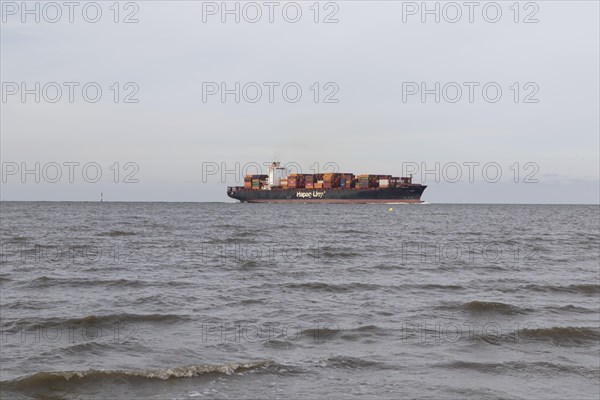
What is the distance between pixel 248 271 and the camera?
56.1ft

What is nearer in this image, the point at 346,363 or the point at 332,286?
the point at 346,363

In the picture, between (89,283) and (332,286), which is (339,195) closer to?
(332,286)

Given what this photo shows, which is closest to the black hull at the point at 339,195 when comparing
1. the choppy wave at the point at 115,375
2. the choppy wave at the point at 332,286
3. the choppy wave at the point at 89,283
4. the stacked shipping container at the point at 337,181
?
the stacked shipping container at the point at 337,181

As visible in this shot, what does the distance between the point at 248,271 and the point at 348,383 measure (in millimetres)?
10728

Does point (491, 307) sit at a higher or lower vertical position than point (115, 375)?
lower

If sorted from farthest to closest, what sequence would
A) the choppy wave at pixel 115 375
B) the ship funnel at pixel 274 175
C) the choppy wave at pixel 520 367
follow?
the ship funnel at pixel 274 175 < the choppy wave at pixel 520 367 < the choppy wave at pixel 115 375

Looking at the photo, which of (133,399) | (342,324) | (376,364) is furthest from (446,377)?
(133,399)

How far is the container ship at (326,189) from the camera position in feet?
426

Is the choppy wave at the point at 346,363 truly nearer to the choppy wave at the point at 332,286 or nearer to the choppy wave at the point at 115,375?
the choppy wave at the point at 115,375

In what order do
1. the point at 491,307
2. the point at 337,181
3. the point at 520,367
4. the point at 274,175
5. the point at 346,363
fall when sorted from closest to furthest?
the point at 520,367, the point at 346,363, the point at 491,307, the point at 337,181, the point at 274,175

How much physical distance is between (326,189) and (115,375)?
127m

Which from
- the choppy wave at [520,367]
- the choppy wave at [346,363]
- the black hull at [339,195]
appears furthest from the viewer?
the black hull at [339,195]

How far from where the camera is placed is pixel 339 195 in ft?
434

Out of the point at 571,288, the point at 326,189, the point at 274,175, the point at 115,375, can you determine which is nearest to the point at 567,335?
the point at 571,288
